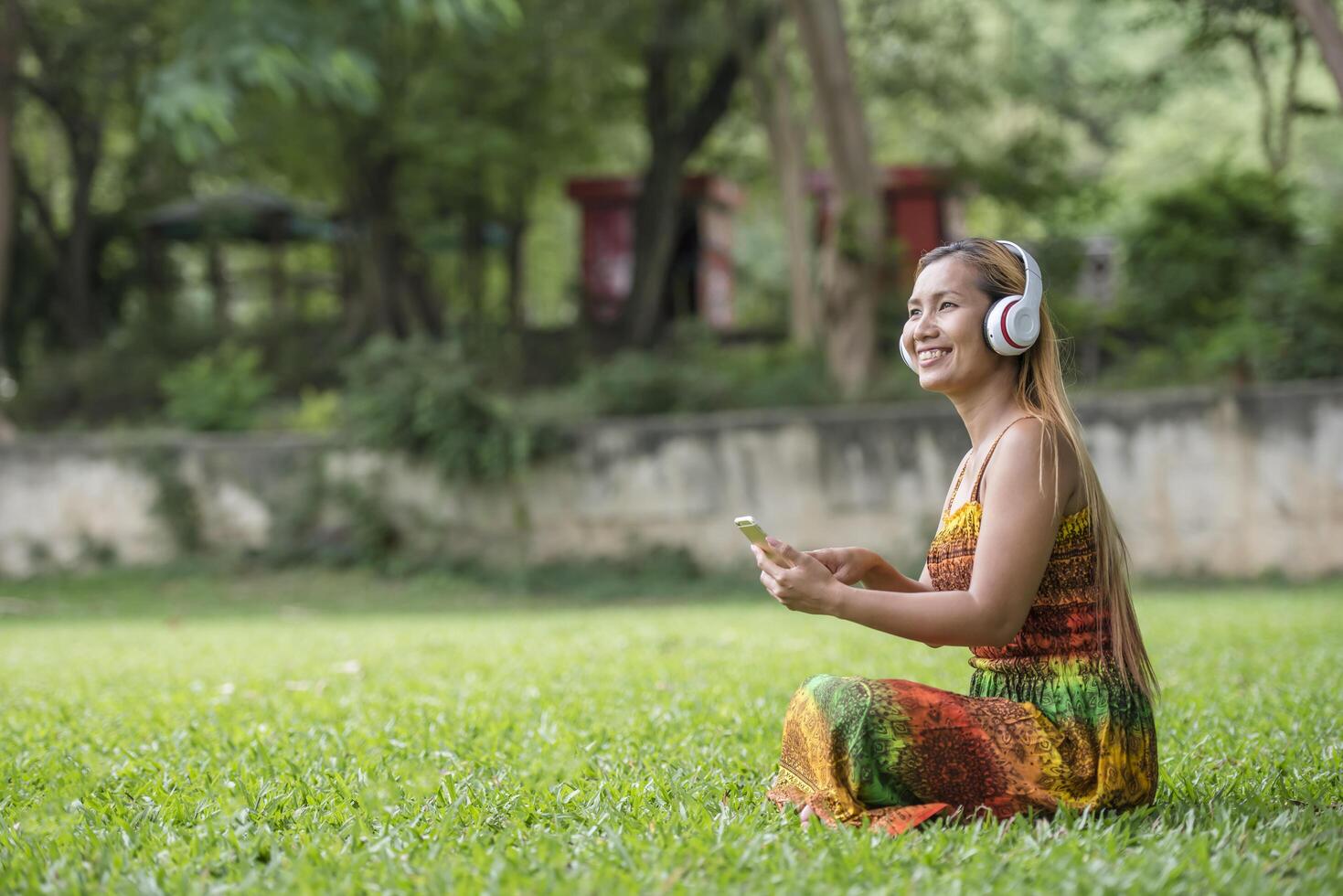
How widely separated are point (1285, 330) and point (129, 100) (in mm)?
17337

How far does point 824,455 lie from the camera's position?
1424 cm

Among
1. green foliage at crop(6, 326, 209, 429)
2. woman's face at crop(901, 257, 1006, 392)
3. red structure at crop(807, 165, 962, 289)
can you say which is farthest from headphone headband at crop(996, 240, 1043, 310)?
red structure at crop(807, 165, 962, 289)

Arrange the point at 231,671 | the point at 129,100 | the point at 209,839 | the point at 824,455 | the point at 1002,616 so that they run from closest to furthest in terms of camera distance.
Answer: the point at 1002,616 < the point at 209,839 < the point at 231,671 < the point at 824,455 < the point at 129,100

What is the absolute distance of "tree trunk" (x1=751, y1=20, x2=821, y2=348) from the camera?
18.7m

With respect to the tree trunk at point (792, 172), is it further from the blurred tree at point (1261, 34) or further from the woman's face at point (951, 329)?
the woman's face at point (951, 329)

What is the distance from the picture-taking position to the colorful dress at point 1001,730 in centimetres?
301

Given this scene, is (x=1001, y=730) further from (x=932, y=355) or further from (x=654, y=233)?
(x=654, y=233)

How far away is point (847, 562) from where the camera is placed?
337 centimetres

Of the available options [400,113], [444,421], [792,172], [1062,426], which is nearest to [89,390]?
[400,113]

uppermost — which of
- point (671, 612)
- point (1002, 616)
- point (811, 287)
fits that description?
point (811, 287)

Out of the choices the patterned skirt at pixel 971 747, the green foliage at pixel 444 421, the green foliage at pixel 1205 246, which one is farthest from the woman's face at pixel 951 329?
the green foliage at pixel 1205 246

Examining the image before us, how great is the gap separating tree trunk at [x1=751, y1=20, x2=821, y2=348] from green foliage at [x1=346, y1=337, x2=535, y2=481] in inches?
210

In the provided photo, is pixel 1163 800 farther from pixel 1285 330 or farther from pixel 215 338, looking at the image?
pixel 215 338

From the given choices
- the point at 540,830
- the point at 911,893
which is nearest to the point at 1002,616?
the point at 911,893
